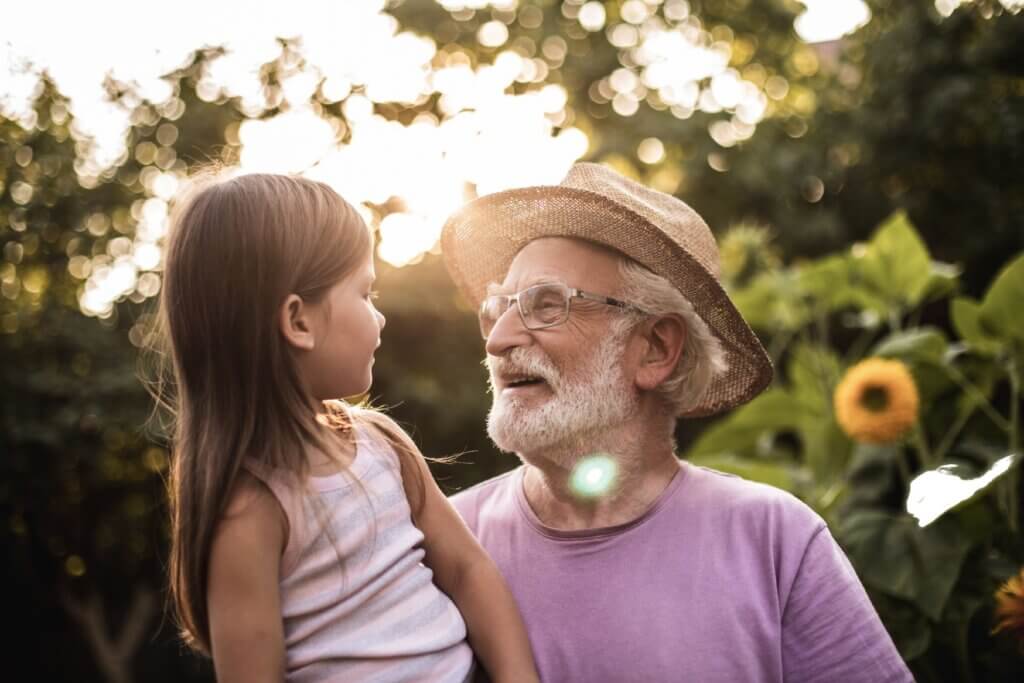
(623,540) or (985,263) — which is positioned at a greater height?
(985,263)

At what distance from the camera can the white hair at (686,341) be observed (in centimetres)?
214

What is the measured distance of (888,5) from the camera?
676 cm

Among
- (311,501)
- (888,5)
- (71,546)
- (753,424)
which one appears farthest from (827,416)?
(71,546)

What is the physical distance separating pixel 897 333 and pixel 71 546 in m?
6.68

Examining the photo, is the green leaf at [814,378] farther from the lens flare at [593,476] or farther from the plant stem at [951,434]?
the lens flare at [593,476]

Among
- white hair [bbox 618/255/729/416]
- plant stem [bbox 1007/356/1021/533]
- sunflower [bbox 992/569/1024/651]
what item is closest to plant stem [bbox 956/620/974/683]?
plant stem [bbox 1007/356/1021/533]

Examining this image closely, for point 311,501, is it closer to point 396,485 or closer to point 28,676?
point 396,485

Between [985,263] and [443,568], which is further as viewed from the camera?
[985,263]

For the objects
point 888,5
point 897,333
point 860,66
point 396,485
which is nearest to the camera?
point 396,485

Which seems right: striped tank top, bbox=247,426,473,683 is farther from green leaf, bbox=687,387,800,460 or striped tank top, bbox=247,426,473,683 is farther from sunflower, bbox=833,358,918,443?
green leaf, bbox=687,387,800,460

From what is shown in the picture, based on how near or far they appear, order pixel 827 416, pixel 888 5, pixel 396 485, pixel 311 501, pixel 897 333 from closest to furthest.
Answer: pixel 311 501 < pixel 396 485 < pixel 897 333 < pixel 827 416 < pixel 888 5

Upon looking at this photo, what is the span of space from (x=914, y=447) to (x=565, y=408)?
83.0 inches

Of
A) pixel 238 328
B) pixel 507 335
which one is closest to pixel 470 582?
pixel 507 335

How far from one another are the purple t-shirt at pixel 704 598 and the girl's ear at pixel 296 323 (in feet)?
2.65
